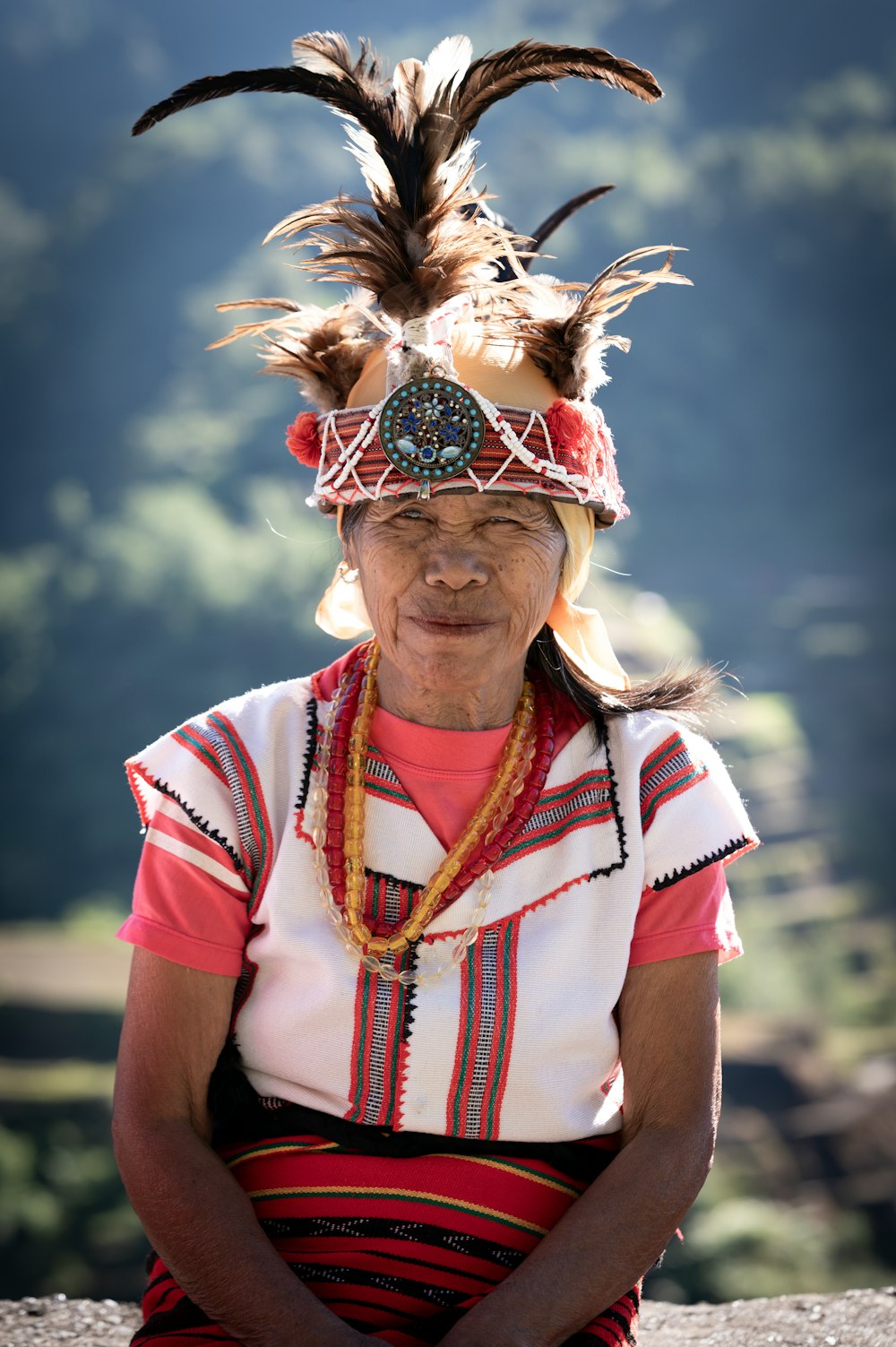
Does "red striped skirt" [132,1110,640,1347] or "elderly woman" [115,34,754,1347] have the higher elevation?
"elderly woman" [115,34,754,1347]

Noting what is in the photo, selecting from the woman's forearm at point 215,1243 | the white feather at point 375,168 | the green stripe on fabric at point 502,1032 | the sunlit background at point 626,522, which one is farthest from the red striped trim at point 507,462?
the sunlit background at point 626,522

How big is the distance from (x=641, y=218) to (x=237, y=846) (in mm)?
4438

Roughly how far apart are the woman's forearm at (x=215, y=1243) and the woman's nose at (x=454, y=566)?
87cm

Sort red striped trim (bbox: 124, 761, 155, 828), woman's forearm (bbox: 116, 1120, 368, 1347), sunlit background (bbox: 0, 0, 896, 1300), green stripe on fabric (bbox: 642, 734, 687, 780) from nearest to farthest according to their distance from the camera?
woman's forearm (bbox: 116, 1120, 368, 1347) < red striped trim (bbox: 124, 761, 155, 828) < green stripe on fabric (bbox: 642, 734, 687, 780) < sunlit background (bbox: 0, 0, 896, 1300)

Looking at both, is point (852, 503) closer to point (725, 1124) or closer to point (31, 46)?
point (725, 1124)

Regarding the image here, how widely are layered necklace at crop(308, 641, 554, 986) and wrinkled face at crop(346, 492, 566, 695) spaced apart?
14cm

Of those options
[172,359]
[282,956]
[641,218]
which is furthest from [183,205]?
[282,956]

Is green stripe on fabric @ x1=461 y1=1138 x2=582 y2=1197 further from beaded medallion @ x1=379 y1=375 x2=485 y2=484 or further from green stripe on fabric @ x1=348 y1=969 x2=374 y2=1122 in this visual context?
beaded medallion @ x1=379 y1=375 x2=485 y2=484

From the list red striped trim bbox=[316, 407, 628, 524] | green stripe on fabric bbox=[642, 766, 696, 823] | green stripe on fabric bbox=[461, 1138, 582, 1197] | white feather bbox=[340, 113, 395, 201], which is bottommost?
green stripe on fabric bbox=[461, 1138, 582, 1197]

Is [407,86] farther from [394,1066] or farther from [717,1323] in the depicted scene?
[717,1323]

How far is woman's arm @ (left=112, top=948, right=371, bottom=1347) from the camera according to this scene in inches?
64.2

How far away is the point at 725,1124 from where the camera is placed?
426 centimetres

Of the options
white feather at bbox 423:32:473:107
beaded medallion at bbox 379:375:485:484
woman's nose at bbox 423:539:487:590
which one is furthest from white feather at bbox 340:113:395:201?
woman's nose at bbox 423:539:487:590

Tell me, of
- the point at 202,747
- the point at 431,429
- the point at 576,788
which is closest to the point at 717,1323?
the point at 576,788
